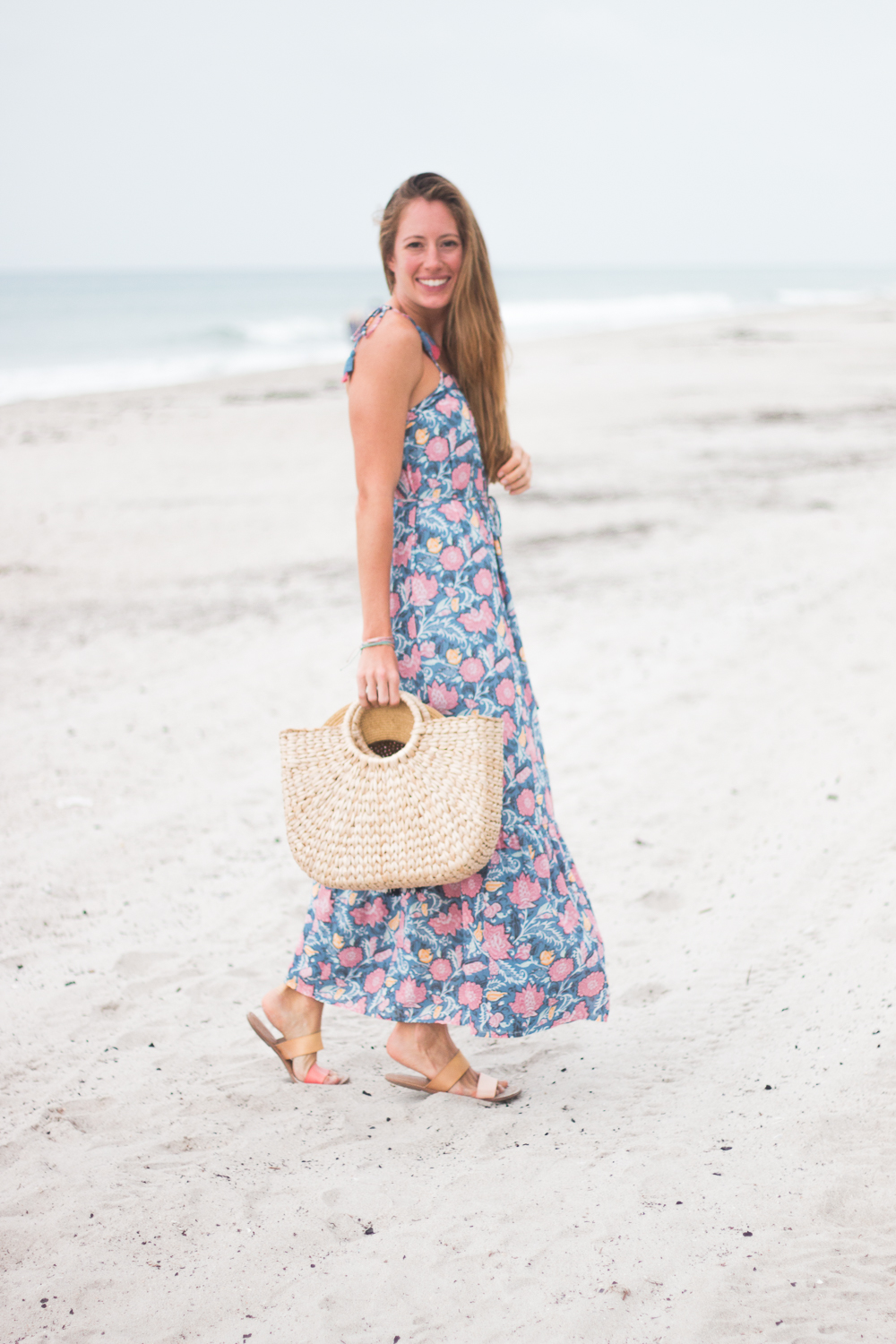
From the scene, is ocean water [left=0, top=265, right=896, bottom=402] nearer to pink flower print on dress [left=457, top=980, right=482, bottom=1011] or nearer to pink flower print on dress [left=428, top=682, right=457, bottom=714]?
pink flower print on dress [left=428, top=682, right=457, bottom=714]

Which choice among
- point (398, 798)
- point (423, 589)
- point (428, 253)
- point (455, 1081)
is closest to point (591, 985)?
point (455, 1081)

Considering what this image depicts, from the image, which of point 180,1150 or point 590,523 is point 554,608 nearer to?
point 590,523

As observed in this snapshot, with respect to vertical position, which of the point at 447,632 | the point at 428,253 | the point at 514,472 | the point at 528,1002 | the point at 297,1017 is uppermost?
the point at 428,253

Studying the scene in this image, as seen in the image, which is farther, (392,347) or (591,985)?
(591,985)

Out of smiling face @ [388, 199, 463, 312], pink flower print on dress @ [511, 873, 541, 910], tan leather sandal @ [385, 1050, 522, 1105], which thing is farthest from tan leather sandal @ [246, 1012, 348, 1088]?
smiling face @ [388, 199, 463, 312]

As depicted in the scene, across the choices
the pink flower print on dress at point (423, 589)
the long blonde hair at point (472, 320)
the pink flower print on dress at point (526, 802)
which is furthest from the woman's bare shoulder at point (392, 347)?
the pink flower print on dress at point (526, 802)

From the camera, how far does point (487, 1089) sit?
250cm

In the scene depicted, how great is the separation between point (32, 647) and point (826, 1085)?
4641 millimetres

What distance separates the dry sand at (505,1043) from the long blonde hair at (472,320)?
1481 mm

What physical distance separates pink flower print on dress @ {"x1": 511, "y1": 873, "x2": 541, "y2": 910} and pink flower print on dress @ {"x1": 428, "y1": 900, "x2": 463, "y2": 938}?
12 centimetres

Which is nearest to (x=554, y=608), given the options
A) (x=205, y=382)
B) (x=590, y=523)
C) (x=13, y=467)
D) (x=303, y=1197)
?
(x=590, y=523)

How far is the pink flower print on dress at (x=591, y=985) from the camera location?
2430 millimetres

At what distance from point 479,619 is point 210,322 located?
4463 centimetres

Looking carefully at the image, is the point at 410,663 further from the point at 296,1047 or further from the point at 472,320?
the point at 296,1047
